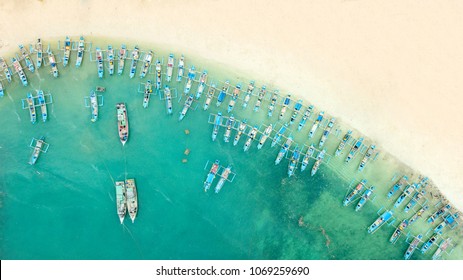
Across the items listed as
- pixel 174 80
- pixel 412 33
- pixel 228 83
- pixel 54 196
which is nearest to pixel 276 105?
pixel 228 83

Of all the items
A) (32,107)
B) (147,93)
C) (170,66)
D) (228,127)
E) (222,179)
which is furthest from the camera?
(170,66)

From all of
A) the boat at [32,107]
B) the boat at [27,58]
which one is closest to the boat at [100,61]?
the boat at [27,58]

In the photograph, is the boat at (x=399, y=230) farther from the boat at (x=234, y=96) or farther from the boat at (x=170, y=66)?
the boat at (x=170, y=66)

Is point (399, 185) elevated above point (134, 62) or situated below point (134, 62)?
below

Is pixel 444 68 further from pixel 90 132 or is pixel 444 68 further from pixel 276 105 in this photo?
pixel 90 132

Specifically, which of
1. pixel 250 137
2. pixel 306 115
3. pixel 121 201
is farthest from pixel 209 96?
pixel 121 201

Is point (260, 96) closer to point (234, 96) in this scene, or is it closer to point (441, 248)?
point (234, 96)
